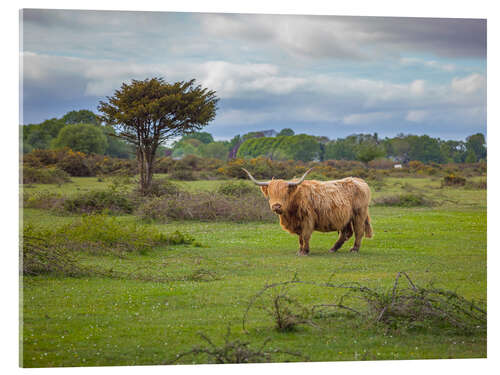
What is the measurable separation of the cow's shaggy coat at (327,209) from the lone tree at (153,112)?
157cm

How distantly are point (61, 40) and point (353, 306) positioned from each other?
4838mm

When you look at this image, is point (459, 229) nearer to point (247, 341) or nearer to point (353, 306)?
point (353, 306)

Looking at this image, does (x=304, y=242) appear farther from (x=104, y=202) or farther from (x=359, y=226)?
(x=104, y=202)

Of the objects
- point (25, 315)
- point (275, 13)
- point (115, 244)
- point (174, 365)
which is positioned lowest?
point (174, 365)

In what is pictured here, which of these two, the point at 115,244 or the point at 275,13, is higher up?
the point at 275,13

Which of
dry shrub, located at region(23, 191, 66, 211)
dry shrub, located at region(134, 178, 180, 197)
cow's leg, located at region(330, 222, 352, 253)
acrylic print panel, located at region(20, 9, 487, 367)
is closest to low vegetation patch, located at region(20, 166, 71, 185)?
acrylic print panel, located at region(20, 9, 487, 367)

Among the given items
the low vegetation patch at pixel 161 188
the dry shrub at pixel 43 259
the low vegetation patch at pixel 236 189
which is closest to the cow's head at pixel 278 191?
the low vegetation patch at pixel 236 189

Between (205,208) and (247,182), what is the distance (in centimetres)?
109

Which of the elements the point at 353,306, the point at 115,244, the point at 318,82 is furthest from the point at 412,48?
the point at 115,244

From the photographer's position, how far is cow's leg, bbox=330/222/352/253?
8523 mm

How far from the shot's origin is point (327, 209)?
865cm

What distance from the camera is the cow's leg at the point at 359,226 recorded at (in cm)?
845

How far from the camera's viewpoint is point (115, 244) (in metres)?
8.19

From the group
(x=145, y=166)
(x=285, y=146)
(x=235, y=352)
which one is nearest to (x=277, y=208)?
(x=285, y=146)
